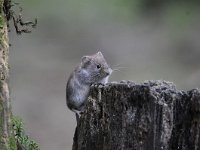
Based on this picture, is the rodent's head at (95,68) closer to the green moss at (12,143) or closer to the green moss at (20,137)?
the green moss at (20,137)

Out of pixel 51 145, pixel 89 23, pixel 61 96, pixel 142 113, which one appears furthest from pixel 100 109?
pixel 89 23

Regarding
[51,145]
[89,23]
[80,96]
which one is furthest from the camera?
[89,23]

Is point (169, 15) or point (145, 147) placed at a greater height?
point (169, 15)

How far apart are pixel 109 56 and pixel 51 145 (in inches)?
165

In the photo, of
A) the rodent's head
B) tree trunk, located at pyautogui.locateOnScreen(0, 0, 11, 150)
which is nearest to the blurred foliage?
the rodent's head

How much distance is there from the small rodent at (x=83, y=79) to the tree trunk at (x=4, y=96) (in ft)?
3.71

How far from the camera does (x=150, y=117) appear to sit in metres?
6.01

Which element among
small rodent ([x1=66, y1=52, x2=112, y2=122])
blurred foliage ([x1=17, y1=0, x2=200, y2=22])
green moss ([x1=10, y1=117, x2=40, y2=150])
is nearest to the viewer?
green moss ([x1=10, y1=117, x2=40, y2=150])

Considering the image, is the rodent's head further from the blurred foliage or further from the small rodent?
the blurred foliage

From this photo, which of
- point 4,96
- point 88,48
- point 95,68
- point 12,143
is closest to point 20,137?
point 12,143

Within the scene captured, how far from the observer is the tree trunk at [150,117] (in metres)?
5.98

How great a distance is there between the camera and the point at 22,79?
17.5 m

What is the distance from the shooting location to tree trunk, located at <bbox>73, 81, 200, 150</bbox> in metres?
5.98

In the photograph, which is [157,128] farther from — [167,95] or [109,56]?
[109,56]
